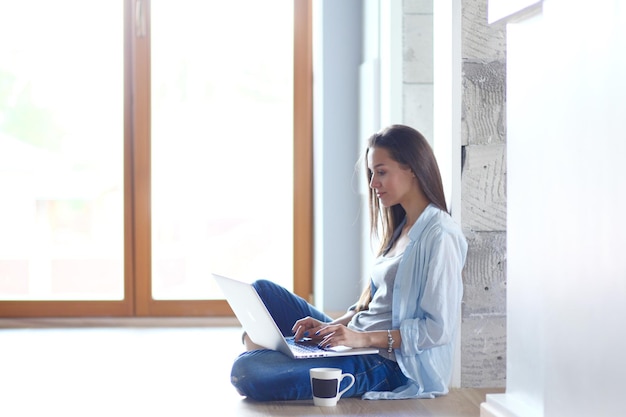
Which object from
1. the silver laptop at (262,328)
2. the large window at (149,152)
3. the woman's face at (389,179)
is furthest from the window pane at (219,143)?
the woman's face at (389,179)

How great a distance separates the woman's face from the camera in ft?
8.88

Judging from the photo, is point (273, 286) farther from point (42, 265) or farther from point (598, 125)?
point (42, 265)

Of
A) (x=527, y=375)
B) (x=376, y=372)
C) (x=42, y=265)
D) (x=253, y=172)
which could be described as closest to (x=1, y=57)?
(x=42, y=265)

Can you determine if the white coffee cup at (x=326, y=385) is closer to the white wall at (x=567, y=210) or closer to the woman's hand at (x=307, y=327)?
the woman's hand at (x=307, y=327)

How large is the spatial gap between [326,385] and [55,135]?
8.53 feet

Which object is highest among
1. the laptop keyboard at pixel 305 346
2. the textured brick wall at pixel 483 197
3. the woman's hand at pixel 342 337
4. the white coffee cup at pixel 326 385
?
the textured brick wall at pixel 483 197

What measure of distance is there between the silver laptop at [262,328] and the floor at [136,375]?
0.51ft

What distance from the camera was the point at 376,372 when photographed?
265cm

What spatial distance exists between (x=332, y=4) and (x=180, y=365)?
1.93m

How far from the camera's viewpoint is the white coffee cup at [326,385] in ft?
8.23

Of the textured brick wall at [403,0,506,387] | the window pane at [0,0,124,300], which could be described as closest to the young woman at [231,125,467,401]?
the textured brick wall at [403,0,506,387]

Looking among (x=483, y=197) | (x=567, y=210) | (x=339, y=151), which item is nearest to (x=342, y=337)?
(x=483, y=197)

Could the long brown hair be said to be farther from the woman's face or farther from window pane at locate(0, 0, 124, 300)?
window pane at locate(0, 0, 124, 300)

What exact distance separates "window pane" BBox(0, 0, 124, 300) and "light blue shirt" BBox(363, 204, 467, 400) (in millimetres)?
2385
